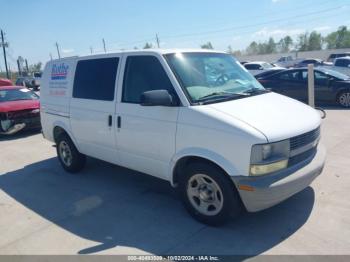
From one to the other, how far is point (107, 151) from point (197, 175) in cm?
181

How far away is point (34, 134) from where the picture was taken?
→ 1037 cm

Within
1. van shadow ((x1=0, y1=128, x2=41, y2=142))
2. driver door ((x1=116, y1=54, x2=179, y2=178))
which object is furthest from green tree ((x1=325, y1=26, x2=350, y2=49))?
driver door ((x1=116, y1=54, x2=179, y2=178))

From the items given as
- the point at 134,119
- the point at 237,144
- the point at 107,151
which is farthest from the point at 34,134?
the point at 237,144

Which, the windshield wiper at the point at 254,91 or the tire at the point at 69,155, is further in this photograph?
the tire at the point at 69,155

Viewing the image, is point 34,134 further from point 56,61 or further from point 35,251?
point 35,251

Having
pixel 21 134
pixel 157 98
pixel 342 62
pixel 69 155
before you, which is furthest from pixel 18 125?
pixel 342 62

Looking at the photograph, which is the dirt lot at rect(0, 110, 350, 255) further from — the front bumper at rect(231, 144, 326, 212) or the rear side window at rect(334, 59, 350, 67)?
the rear side window at rect(334, 59, 350, 67)

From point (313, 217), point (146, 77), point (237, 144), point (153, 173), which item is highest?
point (146, 77)

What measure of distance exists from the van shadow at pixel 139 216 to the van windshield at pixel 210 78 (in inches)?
59.2

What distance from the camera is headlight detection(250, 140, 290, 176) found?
335 centimetres

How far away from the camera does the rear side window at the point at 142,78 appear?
4176 mm

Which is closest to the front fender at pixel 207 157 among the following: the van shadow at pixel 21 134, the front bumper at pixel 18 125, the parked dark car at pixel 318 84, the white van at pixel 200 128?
the white van at pixel 200 128

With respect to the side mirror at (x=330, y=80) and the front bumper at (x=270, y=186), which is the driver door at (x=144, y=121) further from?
the side mirror at (x=330, y=80)

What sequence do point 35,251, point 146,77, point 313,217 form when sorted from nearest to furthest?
1. point 35,251
2. point 313,217
3. point 146,77
